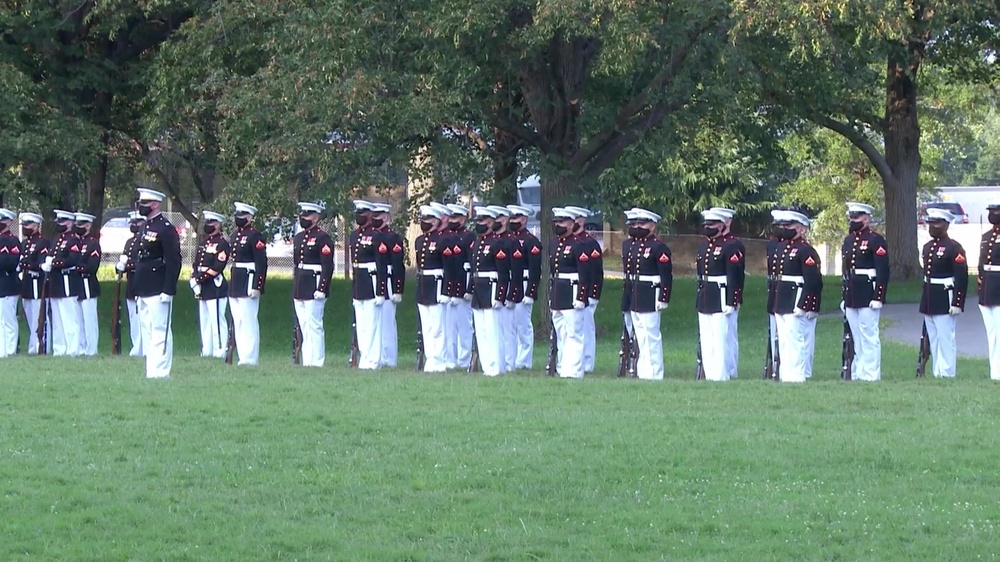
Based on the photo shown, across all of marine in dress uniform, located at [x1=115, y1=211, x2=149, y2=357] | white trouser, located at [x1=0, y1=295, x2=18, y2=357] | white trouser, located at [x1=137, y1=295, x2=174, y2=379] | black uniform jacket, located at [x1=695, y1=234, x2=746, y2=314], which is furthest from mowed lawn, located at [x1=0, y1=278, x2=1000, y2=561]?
white trouser, located at [x1=0, y1=295, x2=18, y2=357]

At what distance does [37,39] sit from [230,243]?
8.82 meters

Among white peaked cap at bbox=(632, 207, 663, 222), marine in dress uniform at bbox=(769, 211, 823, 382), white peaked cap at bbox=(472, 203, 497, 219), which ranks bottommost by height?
marine in dress uniform at bbox=(769, 211, 823, 382)

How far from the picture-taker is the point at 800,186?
1886 inches

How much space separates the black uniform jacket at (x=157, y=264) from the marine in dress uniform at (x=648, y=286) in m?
5.22

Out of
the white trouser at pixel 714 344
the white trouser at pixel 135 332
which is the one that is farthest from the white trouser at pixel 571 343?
the white trouser at pixel 135 332

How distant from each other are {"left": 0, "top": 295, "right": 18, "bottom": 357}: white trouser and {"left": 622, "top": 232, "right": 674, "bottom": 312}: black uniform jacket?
9.26 metres

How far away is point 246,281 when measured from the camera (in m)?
18.5

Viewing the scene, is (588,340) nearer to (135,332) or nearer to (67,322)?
(135,332)

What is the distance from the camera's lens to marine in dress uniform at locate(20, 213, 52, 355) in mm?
21141

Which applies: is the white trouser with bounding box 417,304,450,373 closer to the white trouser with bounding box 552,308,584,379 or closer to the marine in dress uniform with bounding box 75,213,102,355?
the white trouser with bounding box 552,308,584,379

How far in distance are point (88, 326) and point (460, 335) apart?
19.2ft

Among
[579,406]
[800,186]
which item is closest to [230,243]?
[579,406]

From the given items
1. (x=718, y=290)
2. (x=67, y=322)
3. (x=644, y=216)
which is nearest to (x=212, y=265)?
(x=67, y=322)

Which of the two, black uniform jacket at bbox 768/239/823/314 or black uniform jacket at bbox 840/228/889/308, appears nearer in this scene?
black uniform jacket at bbox 768/239/823/314
